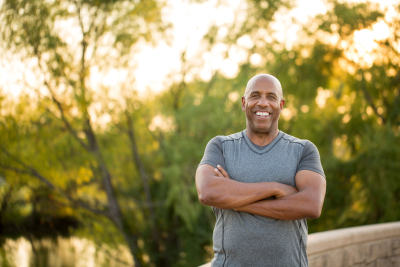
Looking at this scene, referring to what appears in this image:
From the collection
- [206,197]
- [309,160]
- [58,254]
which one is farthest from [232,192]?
[58,254]

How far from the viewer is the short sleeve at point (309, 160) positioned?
1.67m

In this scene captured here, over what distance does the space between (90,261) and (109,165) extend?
7.83 ft

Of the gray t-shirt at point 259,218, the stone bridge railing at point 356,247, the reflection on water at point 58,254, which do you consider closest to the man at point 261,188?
the gray t-shirt at point 259,218

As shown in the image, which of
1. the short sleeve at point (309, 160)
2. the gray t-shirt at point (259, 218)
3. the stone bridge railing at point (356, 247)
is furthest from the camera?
the stone bridge railing at point (356, 247)

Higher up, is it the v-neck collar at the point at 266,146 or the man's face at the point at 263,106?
the man's face at the point at 263,106

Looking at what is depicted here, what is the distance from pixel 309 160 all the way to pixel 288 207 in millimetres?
261

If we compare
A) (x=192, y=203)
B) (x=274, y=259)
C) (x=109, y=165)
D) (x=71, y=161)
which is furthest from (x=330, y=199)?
(x=274, y=259)

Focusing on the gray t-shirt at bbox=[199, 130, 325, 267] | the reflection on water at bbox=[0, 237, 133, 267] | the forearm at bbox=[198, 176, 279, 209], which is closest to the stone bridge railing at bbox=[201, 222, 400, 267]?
the gray t-shirt at bbox=[199, 130, 325, 267]

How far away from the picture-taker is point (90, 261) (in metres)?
8.59

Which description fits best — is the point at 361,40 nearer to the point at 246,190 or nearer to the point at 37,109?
the point at 37,109

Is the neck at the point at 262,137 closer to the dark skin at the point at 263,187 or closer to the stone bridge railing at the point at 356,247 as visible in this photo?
the dark skin at the point at 263,187

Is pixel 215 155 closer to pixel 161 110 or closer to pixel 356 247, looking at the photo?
pixel 356 247

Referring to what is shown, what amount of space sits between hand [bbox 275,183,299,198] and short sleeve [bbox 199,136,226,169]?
11.8 inches

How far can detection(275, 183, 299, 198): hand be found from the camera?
5.29 ft
